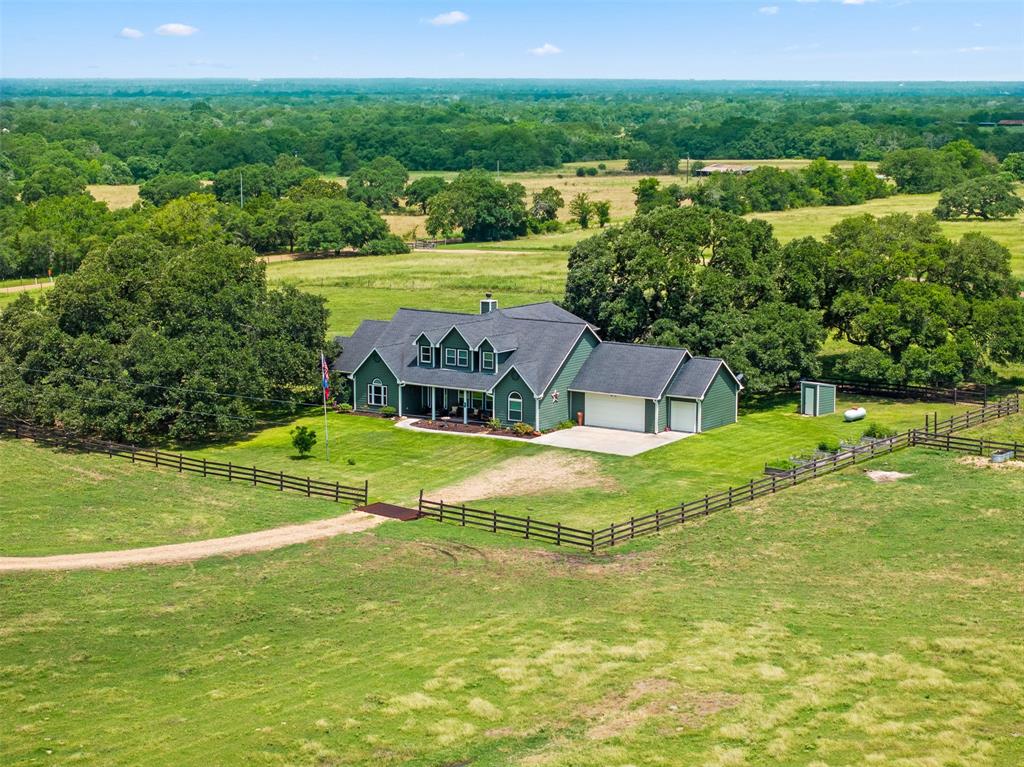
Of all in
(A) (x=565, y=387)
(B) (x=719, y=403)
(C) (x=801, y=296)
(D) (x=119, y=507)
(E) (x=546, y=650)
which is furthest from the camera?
(C) (x=801, y=296)

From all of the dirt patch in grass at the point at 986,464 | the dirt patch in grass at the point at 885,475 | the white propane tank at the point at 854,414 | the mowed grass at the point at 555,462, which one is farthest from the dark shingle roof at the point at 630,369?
the dirt patch in grass at the point at 986,464

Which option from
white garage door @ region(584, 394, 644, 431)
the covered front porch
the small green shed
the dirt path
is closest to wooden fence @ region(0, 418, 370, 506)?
the dirt path

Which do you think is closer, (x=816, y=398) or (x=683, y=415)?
(x=683, y=415)

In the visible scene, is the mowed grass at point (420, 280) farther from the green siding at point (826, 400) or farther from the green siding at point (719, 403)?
the green siding at point (826, 400)

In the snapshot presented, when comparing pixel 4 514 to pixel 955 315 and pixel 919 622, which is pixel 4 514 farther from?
pixel 955 315

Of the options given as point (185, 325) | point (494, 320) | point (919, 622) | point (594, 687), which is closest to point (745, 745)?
point (594, 687)

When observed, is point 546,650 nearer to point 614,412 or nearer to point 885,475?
point 885,475

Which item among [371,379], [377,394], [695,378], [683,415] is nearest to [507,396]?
[377,394]
